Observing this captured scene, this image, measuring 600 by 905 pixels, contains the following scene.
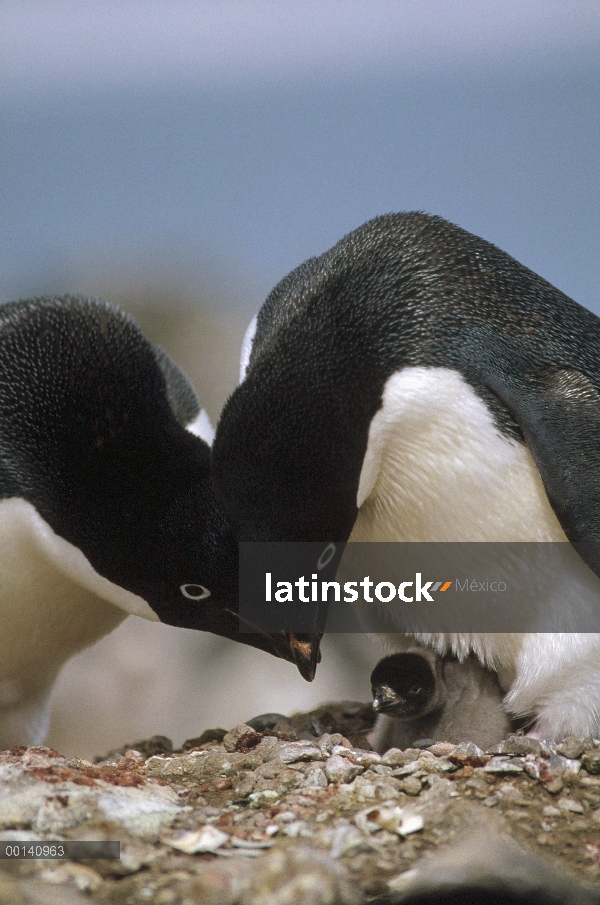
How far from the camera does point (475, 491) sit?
158 cm

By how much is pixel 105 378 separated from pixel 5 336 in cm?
25

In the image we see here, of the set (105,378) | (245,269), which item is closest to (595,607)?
(105,378)

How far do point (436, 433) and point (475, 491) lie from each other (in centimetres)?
12

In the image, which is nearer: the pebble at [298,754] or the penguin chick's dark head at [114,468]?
the pebble at [298,754]

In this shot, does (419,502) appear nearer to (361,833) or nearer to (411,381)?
(411,381)

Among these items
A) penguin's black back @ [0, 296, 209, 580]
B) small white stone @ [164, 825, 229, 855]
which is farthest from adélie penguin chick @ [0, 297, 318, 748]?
small white stone @ [164, 825, 229, 855]

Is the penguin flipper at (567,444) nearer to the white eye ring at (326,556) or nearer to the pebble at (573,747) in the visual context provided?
the pebble at (573,747)

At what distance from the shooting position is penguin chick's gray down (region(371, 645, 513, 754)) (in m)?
1.69

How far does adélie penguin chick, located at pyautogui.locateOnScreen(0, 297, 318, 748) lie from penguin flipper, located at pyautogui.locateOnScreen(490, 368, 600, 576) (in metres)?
0.53

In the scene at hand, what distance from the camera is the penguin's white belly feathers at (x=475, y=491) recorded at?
1.55 m

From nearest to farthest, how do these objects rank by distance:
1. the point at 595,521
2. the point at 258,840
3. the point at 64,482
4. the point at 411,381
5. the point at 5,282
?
the point at 258,840 → the point at 595,521 → the point at 411,381 → the point at 64,482 → the point at 5,282

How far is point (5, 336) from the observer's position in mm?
1854

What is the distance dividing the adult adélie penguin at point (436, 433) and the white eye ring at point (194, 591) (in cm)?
18

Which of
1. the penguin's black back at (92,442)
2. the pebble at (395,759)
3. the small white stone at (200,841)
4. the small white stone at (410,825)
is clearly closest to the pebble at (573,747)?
the pebble at (395,759)
